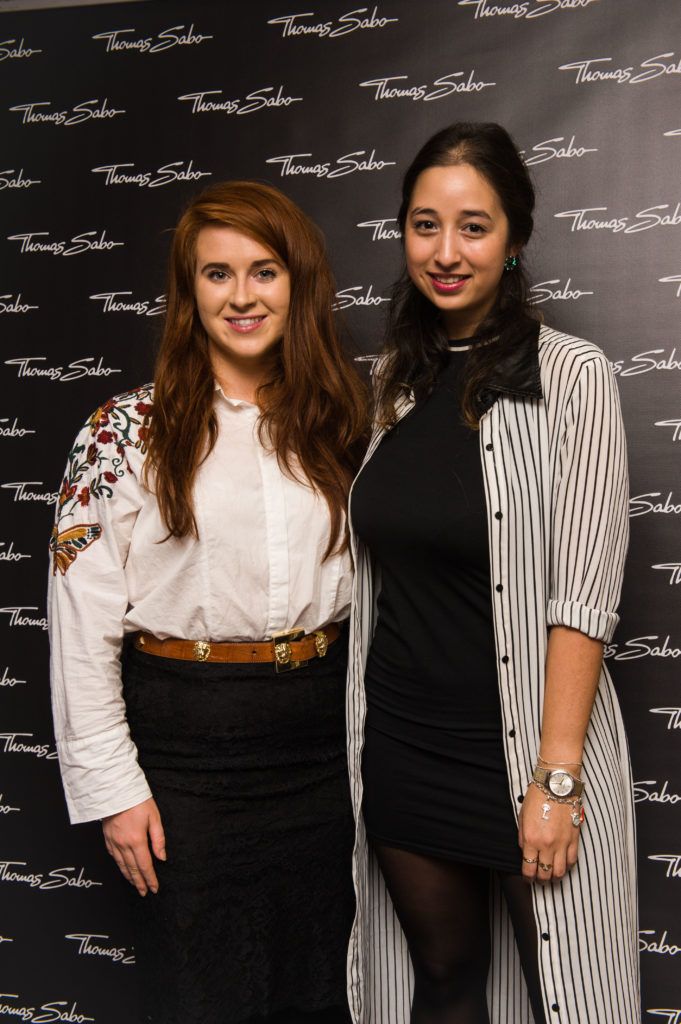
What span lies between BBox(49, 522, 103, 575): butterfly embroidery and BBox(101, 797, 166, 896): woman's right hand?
0.42 m

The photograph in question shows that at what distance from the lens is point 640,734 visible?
2061 millimetres

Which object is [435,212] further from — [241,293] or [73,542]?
[73,542]

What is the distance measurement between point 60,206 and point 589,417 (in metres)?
1.57

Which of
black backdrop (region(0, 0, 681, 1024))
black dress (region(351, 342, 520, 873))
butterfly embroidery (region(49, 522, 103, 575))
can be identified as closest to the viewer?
black dress (region(351, 342, 520, 873))

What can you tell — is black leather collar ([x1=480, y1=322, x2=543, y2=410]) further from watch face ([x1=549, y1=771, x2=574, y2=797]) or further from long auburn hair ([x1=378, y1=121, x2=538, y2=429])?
watch face ([x1=549, y1=771, x2=574, y2=797])

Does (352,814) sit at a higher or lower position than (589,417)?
lower

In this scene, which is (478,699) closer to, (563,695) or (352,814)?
(563,695)

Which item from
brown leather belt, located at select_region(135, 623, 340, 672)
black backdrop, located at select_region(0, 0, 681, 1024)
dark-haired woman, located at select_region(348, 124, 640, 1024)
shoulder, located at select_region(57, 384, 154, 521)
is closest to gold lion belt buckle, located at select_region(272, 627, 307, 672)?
brown leather belt, located at select_region(135, 623, 340, 672)

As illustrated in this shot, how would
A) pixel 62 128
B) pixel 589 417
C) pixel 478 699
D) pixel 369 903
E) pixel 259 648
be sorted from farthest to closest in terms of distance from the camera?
pixel 62 128, pixel 369 903, pixel 259 648, pixel 478 699, pixel 589 417

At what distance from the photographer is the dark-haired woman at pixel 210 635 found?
5.00 feet

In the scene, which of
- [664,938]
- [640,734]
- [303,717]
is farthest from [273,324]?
[664,938]

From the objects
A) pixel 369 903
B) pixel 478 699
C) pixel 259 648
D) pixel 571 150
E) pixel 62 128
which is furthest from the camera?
pixel 62 128

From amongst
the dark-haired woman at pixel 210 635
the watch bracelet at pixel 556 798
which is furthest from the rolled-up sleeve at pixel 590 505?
the dark-haired woman at pixel 210 635

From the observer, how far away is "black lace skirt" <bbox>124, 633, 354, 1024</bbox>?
5.02 ft
